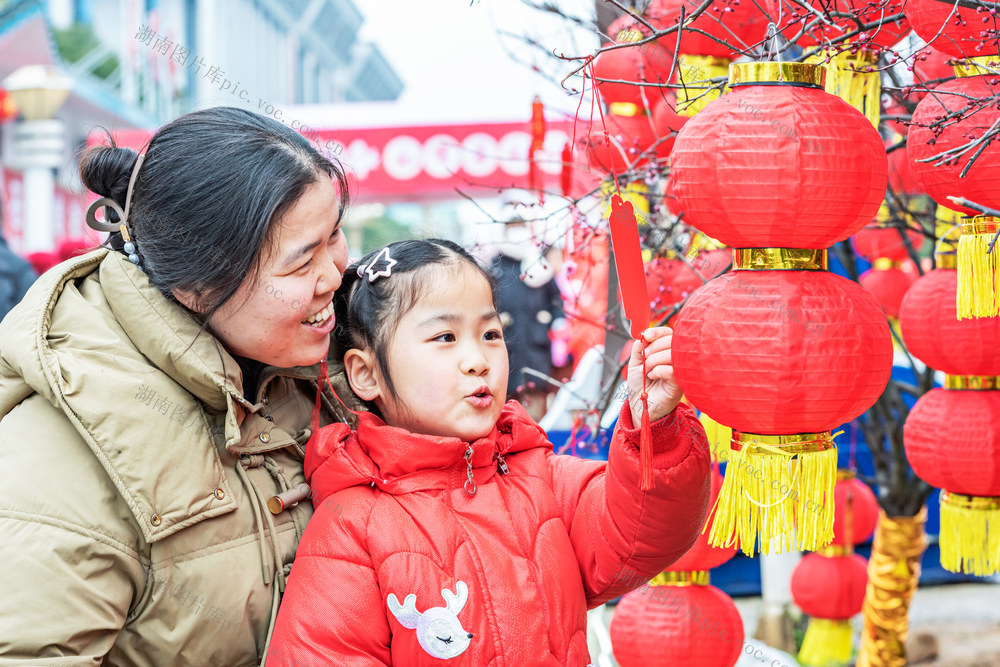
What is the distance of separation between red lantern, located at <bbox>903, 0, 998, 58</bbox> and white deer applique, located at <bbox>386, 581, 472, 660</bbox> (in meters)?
1.25

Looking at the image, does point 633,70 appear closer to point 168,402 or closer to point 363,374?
point 363,374

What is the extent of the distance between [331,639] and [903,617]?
87.2 inches

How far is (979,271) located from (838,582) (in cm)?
213

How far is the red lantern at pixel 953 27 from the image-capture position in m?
1.65

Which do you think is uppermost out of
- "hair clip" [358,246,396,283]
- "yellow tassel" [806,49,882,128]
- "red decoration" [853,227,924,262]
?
"yellow tassel" [806,49,882,128]

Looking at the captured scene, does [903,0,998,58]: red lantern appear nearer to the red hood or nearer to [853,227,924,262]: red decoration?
the red hood

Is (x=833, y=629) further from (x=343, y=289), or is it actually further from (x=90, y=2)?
(x=90, y=2)

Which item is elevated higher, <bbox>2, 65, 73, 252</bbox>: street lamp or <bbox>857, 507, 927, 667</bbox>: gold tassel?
<bbox>2, 65, 73, 252</bbox>: street lamp

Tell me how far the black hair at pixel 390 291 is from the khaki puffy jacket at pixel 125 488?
27 cm

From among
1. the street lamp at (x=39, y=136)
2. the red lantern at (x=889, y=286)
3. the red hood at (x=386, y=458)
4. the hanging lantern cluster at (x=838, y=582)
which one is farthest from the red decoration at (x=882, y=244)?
the street lamp at (x=39, y=136)

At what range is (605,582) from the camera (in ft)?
5.74

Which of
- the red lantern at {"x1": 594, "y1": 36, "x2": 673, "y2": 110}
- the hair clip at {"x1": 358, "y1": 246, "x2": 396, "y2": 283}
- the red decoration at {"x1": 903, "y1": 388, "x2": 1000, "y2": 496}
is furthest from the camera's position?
the red lantern at {"x1": 594, "y1": 36, "x2": 673, "y2": 110}

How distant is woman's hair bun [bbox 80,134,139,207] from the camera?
1.70 metres

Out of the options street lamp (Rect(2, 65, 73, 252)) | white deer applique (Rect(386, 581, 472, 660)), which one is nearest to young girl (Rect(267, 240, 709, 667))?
white deer applique (Rect(386, 581, 472, 660))
